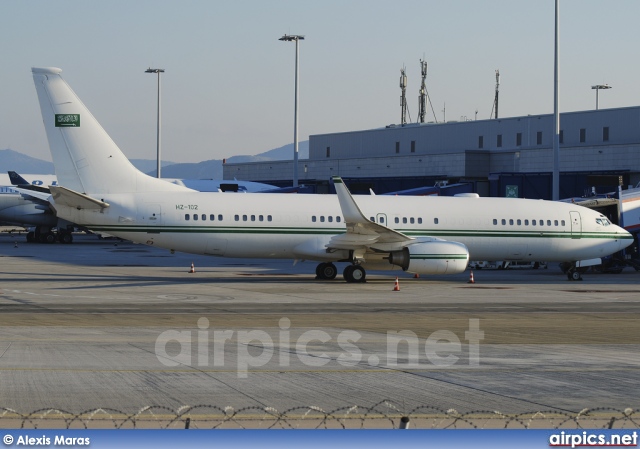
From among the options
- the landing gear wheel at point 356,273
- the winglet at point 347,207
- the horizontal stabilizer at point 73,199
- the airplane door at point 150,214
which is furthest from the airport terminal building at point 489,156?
the horizontal stabilizer at point 73,199

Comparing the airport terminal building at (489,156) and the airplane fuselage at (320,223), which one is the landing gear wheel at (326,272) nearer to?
the airplane fuselage at (320,223)

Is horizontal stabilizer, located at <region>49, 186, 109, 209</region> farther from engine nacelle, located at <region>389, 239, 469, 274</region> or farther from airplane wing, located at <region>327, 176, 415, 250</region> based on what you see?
engine nacelle, located at <region>389, 239, 469, 274</region>

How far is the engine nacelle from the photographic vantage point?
35.7 m

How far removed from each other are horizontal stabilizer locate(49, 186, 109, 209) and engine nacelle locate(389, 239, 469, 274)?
11760mm

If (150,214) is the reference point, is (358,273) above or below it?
below

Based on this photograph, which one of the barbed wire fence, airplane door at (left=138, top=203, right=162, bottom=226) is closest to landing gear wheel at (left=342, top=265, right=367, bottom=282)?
airplane door at (left=138, top=203, right=162, bottom=226)

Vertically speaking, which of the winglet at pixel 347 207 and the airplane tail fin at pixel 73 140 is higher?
the airplane tail fin at pixel 73 140

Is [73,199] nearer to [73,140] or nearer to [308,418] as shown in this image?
[73,140]

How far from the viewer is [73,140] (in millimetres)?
36438

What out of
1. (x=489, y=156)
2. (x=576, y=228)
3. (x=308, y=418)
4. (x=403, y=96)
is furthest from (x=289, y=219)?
(x=403, y=96)

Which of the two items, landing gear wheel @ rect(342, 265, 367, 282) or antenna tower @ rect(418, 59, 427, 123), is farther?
antenna tower @ rect(418, 59, 427, 123)

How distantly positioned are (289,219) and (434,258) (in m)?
6.22

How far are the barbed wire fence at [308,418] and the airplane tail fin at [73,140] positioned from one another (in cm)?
2488

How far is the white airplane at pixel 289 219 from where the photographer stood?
36184 millimetres
